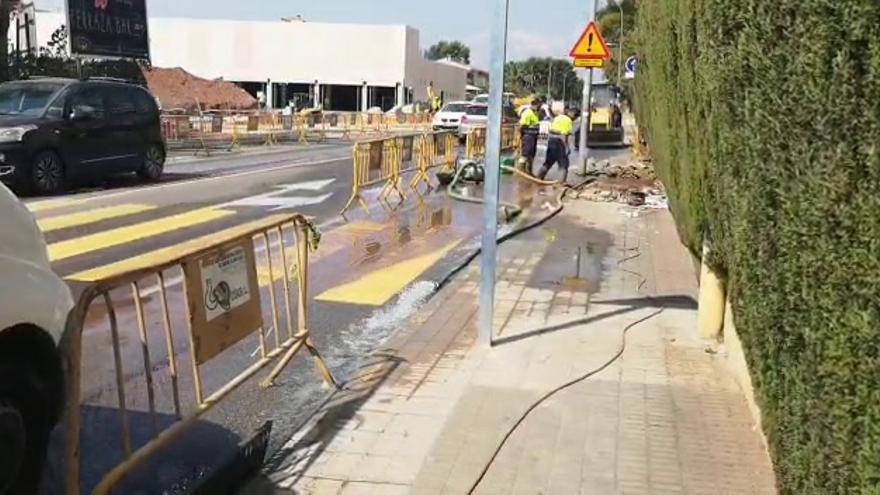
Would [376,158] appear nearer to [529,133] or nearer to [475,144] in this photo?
[529,133]

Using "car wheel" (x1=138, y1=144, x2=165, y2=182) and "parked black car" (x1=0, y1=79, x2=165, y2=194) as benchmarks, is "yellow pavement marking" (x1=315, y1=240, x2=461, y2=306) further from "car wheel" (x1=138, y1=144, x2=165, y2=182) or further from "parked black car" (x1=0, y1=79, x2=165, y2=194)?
"car wheel" (x1=138, y1=144, x2=165, y2=182)

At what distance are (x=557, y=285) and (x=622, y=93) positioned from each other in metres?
41.6

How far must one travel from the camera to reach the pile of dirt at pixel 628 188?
650 inches

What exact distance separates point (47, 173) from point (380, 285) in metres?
8.50

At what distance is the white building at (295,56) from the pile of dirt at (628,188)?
160 feet

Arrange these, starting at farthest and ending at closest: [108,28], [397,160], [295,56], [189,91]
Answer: [295,56] → [189,91] → [108,28] → [397,160]

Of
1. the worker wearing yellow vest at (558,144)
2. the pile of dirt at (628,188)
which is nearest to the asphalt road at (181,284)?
the worker wearing yellow vest at (558,144)

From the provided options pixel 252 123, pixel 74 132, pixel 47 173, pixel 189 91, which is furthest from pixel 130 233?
pixel 189 91

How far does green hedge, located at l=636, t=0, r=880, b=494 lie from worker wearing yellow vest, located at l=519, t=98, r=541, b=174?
16.2 meters

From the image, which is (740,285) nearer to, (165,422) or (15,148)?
(165,422)

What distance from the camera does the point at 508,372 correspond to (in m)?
6.00

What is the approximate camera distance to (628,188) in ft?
58.9

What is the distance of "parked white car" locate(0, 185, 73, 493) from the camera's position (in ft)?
11.2

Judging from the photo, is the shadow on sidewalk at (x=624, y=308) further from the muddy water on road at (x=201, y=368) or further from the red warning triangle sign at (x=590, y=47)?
the red warning triangle sign at (x=590, y=47)
